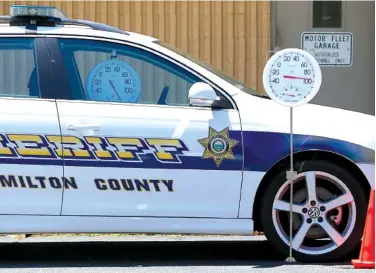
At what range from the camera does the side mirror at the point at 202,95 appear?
6.75 m

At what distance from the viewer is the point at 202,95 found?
6762 mm

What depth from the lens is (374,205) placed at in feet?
21.5

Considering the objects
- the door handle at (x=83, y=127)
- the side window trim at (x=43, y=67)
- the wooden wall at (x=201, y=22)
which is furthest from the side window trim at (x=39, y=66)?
the wooden wall at (x=201, y=22)

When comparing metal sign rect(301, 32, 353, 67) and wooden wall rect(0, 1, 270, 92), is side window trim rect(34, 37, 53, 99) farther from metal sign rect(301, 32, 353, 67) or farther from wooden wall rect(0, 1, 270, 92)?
metal sign rect(301, 32, 353, 67)

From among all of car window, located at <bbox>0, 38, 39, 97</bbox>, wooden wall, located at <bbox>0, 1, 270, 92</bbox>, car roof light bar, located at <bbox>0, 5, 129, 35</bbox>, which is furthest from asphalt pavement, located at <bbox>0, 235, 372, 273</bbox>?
wooden wall, located at <bbox>0, 1, 270, 92</bbox>

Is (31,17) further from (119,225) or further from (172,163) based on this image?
(119,225)

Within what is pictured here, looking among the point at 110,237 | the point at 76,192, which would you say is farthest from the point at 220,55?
the point at 76,192

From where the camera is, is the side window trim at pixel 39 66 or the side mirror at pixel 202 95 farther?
the side window trim at pixel 39 66

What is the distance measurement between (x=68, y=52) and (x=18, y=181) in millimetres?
1076

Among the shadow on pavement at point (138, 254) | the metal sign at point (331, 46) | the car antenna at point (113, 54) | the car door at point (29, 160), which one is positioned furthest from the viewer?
the metal sign at point (331, 46)

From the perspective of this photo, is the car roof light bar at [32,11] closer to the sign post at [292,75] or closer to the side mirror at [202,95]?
the side mirror at [202,95]

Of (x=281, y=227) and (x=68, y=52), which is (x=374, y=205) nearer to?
(x=281, y=227)

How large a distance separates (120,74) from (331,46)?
4331 millimetres

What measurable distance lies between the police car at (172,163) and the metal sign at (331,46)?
387cm
